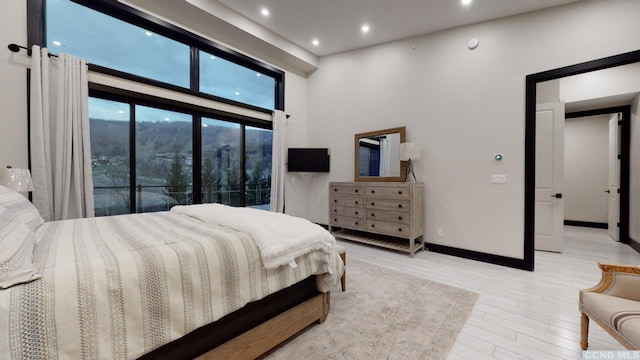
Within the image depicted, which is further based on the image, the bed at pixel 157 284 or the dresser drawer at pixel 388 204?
the dresser drawer at pixel 388 204

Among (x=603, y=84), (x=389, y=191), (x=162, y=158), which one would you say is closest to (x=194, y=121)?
(x=162, y=158)

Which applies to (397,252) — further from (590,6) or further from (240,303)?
(590,6)

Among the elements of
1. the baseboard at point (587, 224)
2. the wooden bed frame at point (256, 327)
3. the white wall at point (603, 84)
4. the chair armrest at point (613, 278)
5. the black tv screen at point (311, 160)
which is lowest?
the baseboard at point (587, 224)

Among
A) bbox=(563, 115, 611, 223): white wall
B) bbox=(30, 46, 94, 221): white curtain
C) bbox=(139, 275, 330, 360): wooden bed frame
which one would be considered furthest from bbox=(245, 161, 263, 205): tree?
bbox=(563, 115, 611, 223): white wall

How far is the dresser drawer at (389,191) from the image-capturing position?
3539 mm

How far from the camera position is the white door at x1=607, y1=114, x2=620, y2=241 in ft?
14.3

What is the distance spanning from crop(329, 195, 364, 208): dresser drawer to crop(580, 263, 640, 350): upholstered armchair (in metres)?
2.67

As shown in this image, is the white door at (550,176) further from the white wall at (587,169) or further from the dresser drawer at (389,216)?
the white wall at (587,169)

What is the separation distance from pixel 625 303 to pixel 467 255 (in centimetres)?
216

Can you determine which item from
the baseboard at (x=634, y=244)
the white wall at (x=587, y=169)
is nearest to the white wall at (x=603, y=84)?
the white wall at (x=587, y=169)

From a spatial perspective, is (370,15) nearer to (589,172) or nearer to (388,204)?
(388,204)

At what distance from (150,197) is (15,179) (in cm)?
131

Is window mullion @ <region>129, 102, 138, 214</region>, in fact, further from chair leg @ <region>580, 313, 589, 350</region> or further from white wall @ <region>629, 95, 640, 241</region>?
white wall @ <region>629, 95, 640, 241</region>

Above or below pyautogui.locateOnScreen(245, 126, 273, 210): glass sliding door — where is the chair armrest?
below
